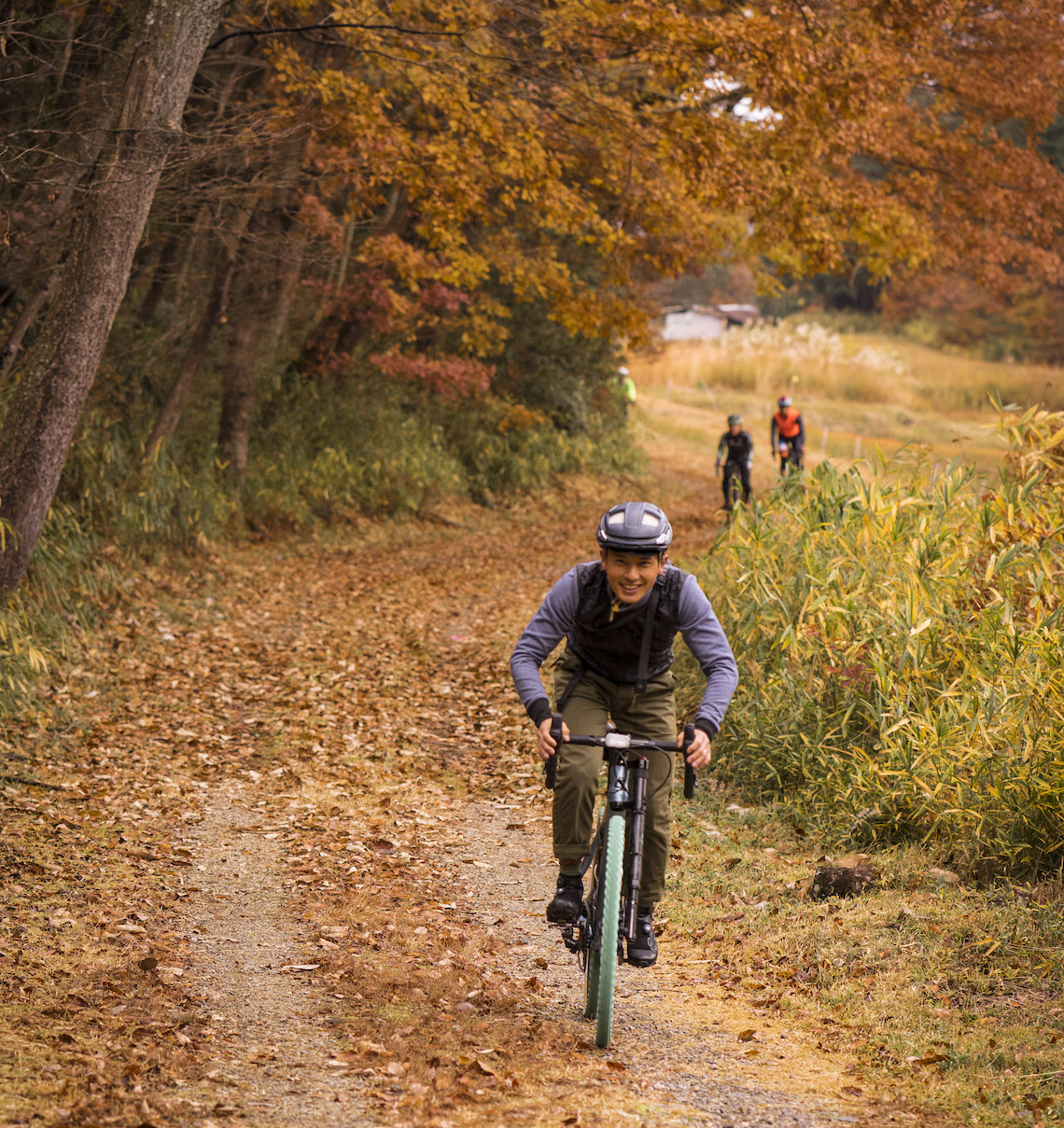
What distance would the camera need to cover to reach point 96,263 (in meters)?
9.05

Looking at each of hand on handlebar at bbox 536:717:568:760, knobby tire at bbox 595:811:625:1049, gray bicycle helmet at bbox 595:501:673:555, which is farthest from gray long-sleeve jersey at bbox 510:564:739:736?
knobby tire at bbox 595:811:625:1049

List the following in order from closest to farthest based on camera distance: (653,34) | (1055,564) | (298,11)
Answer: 1. (1055,564)
2. (653,34)
3. (298,11)

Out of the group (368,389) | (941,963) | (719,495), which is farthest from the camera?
(719,495)

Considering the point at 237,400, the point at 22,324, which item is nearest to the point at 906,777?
the point at 22,324

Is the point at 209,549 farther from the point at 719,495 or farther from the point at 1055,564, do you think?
the point at 719,495

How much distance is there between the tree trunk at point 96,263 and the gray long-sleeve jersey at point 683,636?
231 inches

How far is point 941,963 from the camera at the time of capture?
5.30 m

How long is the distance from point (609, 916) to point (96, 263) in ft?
23.0

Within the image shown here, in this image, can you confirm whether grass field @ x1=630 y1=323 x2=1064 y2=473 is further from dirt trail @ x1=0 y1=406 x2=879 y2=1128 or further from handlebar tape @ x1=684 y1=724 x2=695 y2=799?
handlebar tape @ x1=684 y1=724 x2=695 y2=799

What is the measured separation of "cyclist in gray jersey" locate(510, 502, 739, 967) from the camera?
4578 millimetres

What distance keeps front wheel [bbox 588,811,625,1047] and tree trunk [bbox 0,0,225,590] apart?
6430 mm

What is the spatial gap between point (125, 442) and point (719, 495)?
15.2 metres

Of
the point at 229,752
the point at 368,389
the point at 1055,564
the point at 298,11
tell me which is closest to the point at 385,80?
the point at 298,11

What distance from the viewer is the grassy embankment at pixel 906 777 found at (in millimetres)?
4863
